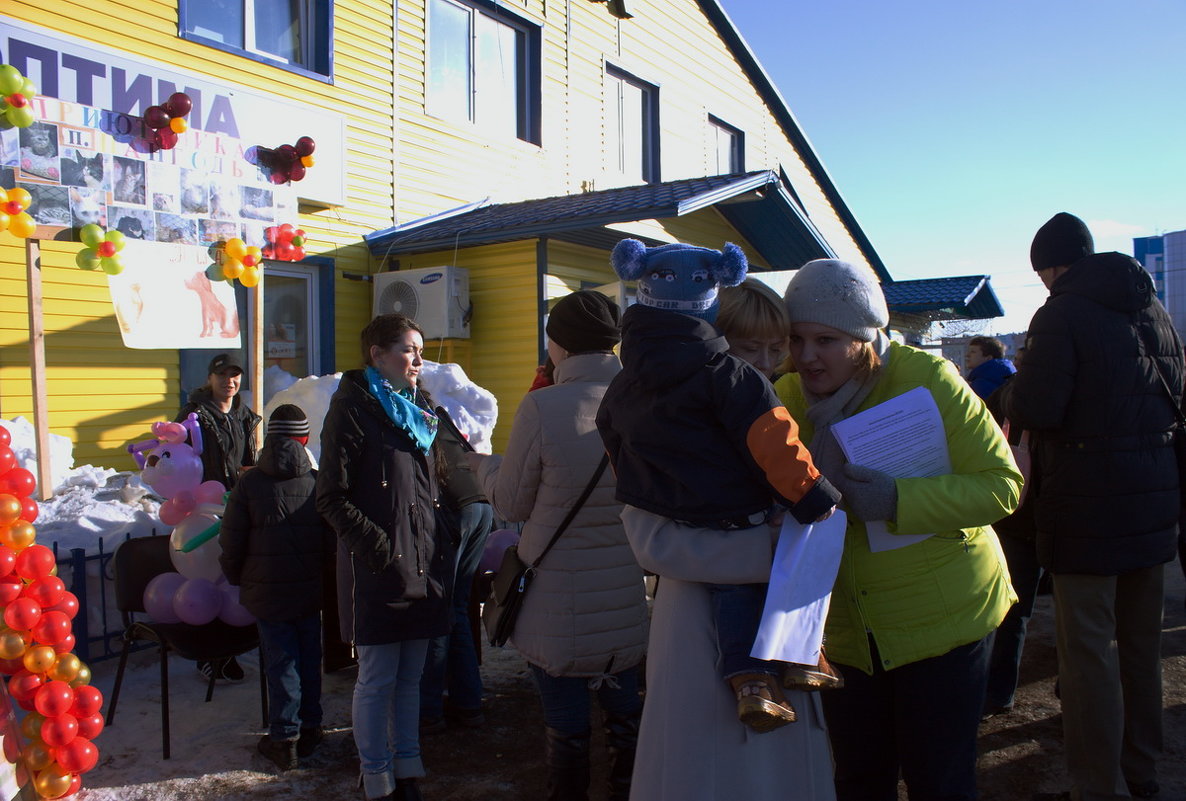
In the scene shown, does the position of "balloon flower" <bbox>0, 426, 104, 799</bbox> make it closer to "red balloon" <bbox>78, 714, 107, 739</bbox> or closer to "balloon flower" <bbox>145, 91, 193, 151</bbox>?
"red balloon" <bbox>78, 714, 107, 739</bbox>

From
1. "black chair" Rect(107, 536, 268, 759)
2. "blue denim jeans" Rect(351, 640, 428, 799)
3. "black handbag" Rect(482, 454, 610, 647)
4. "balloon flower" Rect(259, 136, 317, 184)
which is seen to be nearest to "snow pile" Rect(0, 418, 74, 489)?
"black chair" Rect(107, 536, 268, 759)

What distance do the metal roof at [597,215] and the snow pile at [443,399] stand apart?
1589mm

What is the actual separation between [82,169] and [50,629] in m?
3.67

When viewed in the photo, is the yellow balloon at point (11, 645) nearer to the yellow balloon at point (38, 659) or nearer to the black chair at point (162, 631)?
the yellow balloon at point (38, 659)

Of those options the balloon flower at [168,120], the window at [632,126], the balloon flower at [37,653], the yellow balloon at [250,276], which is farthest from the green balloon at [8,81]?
the window at [632,126]

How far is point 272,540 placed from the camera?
3934mm

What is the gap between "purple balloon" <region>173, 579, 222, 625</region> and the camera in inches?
168

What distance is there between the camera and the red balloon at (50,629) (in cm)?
335

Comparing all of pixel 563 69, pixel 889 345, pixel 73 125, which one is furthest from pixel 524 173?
pixel 889 345

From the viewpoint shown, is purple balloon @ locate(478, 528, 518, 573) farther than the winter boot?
Yes

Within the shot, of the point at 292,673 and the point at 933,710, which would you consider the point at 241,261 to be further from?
the point at 933,710

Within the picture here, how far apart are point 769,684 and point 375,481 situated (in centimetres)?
197

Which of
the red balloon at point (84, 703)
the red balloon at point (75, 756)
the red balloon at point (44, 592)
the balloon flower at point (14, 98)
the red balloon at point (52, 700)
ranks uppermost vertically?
the balloon flower at point (14, 98)

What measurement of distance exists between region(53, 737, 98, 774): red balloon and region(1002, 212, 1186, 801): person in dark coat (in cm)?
378
